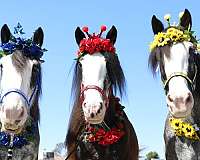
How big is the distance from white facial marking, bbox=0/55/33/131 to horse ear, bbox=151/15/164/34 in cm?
181

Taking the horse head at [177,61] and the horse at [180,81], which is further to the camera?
the horse at [180,81]

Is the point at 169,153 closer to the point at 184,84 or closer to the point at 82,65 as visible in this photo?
the point at 184,84

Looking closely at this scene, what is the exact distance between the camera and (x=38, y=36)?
20.9ft

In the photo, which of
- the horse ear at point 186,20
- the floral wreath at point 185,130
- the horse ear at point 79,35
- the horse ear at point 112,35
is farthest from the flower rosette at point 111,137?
the horse ear at point 186,20

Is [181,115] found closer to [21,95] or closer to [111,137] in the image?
[111,137]

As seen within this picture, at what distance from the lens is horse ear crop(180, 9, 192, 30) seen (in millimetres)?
5910

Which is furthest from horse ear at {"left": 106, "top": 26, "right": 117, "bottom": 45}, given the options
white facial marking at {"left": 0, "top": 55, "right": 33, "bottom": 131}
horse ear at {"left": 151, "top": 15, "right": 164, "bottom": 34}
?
white facial marking at {"left": 0, "top": 55, "right": 33, "bottom": 131}

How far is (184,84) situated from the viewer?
518 cm

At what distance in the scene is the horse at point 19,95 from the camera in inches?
205

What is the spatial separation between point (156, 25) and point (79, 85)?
1.42m

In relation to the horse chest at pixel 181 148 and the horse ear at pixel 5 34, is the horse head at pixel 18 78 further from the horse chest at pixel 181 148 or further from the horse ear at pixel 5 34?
the horse chest at pixel 181 148

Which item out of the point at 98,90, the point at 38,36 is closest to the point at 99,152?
the point at 98,90

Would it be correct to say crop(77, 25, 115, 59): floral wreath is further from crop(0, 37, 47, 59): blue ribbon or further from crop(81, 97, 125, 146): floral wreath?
crop(81, 97, 125, 146): floral wreath

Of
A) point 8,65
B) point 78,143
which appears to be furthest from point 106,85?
point 8,65
